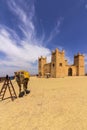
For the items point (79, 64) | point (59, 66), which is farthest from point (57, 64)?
point (79, 64)

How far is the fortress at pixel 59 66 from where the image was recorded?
4009 centimetres

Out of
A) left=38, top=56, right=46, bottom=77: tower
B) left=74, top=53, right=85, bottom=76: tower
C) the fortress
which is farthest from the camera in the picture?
left=38, top=56, right=46, bottom=77: tower

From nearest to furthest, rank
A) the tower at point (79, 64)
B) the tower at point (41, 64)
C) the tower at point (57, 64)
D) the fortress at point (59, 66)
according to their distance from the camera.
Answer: the tower at point (57, 64), the fortress at point (59, 66), the tower at point (79, 64), the tower at point (41, 64)

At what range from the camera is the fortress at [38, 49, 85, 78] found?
40094 millimetres

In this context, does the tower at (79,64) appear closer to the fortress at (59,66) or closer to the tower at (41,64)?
the fortress at (59,66)

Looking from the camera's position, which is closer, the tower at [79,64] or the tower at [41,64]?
the tower at [79,64]

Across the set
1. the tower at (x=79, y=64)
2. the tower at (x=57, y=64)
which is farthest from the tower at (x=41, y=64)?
the tower at (x=79, y=64)

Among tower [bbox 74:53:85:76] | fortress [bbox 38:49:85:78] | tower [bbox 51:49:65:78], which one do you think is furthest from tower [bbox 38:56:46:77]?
tower [bbox 74:53:85:76]

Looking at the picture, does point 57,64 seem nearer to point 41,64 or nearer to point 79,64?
point 41,64

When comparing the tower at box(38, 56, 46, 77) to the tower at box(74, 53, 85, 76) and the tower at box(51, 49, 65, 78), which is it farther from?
the tower at box(74, 53, 85, 76)

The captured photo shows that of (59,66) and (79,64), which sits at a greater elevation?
(79,64)

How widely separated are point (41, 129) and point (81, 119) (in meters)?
1.86

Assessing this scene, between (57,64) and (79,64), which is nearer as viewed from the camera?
(57,64)

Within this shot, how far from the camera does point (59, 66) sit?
132 ft
